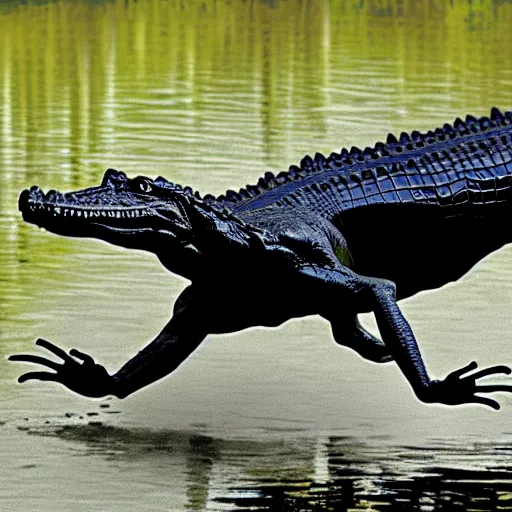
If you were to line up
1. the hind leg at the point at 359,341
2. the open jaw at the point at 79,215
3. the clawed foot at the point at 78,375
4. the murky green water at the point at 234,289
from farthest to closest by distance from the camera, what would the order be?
the hind leg at the point at 359,341 → the clawed foot at the point at 78,375 → the open jaw at the point at 79,215 → the murky green water at the point at 234,289

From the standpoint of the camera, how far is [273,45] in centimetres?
2048

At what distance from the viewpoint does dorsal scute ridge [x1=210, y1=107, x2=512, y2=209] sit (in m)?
8.67

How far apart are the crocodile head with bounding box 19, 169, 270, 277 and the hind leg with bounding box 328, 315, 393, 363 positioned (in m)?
0.85

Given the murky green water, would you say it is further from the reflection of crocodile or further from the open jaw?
the open jaw

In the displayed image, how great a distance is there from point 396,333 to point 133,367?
1.07 metres

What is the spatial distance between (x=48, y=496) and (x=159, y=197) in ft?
4.17

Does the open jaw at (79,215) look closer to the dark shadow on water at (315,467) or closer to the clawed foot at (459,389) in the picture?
the dark shadow on water at (315,467)

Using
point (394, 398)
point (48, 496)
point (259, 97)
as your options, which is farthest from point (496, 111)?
point (259, 97)

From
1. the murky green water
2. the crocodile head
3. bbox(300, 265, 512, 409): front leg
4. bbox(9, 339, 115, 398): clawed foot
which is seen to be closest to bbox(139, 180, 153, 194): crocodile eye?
the crocodile head

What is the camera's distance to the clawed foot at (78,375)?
27.4 feet

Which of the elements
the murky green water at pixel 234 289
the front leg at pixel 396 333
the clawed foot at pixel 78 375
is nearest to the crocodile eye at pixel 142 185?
the murky green water at pixel 234 289

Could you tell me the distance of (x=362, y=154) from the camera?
884 cm

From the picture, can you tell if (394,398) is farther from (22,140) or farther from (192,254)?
(22,140)

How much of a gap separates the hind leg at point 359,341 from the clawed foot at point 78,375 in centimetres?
93
